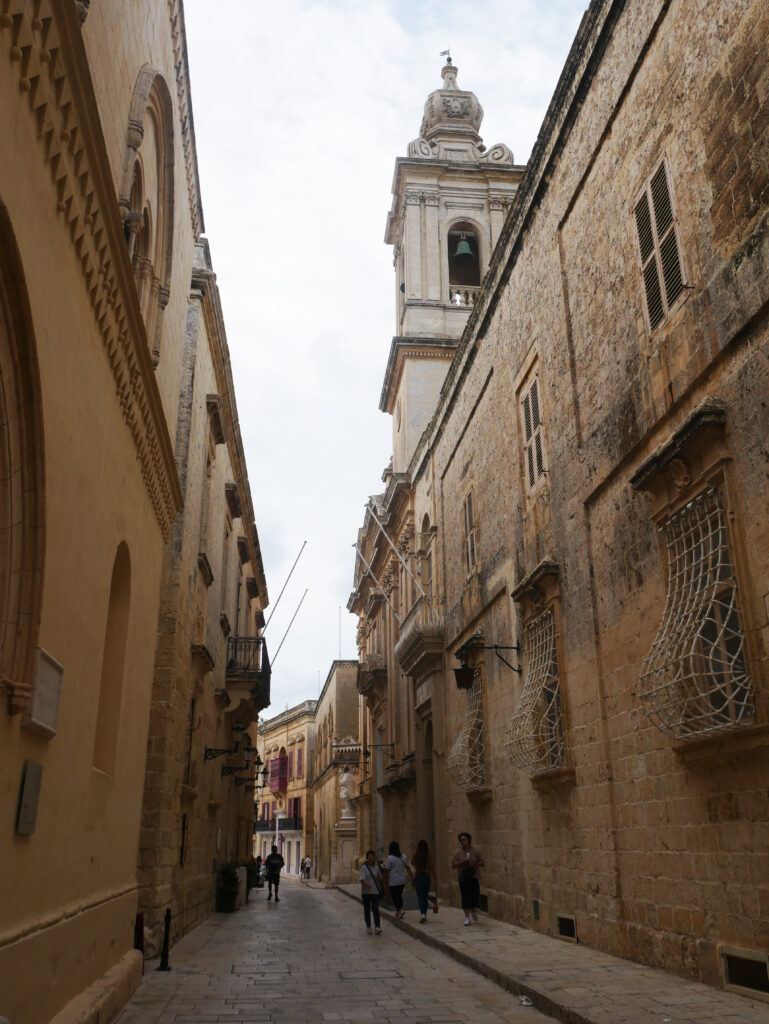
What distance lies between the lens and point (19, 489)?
4441 mm

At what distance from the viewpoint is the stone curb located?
6422mm

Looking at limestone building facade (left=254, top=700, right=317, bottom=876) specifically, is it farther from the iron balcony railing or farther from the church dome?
the church dome

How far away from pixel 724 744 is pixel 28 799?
4964mm

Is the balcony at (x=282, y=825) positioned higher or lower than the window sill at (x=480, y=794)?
higher

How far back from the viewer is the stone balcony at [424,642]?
19.1m

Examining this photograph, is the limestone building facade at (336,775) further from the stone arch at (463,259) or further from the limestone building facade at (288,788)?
the stone arch at (463,259)

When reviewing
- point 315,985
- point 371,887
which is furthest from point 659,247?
point 371,887

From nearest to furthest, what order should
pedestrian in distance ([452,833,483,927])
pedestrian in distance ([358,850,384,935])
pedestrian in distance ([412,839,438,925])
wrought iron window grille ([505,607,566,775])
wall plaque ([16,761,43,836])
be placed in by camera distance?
wall plaque ([16,761,43,836])
wrought iron window grille ([505,607,566,775])
pedestrian in distance ([452,833,483,927])
pedestrian in distance ([358,850,384,935])
pedestrian in distance ([412,839,438,925])

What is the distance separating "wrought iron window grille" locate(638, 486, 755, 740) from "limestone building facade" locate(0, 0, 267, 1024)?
15.1 feet

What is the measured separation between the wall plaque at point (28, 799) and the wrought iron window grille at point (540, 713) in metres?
7.10

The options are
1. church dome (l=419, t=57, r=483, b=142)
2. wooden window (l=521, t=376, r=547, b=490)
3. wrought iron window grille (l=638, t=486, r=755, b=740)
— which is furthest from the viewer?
church dome (l=419, t=57, r=483, b=142)

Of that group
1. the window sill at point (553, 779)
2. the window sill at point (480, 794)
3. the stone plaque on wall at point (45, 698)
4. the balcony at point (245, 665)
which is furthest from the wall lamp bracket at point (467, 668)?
the stone plaque on wall at point (45, 698)

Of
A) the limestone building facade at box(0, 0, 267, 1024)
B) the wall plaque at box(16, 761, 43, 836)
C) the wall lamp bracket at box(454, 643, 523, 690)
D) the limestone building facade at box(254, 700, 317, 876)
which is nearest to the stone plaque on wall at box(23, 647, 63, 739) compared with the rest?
the limestone building facade at box(0, 0, 267, 1024)

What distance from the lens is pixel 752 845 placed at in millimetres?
6586
